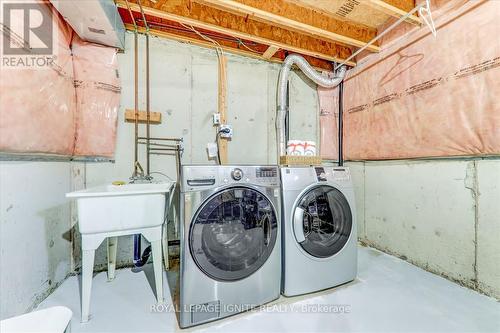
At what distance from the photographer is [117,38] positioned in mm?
1759

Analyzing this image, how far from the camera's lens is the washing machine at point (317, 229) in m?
1.46

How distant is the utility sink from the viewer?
3.83ft

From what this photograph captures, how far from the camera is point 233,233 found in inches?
52.2

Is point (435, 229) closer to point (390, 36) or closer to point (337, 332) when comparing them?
point (337, 332)

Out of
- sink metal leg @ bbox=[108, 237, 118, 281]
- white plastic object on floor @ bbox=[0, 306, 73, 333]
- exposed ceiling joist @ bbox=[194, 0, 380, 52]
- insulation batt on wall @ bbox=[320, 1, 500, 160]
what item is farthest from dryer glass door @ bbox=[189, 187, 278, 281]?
insulation batt on wall @ bbox=[320, 1, 500, 160]

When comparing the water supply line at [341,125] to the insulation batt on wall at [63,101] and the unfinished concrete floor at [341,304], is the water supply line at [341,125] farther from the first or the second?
the insulation batt on wall at [63,101]

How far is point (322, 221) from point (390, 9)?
5.87 ft

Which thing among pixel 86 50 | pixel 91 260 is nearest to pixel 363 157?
pixel 91 260

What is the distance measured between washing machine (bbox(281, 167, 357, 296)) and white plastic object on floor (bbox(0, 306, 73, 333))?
120 cm

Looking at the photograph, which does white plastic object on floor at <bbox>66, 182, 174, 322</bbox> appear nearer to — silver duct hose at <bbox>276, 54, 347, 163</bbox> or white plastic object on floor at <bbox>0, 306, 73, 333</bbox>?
white plastic object on floor at <bbox>0, 306, 73, 333</bbox>

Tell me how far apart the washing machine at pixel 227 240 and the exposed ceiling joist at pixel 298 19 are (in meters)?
1.28

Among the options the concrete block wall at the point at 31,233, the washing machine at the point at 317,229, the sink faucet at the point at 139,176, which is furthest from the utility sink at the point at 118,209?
the washing machine at the point at 317,229

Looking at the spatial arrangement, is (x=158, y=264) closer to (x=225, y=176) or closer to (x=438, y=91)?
(x=225, y=176)

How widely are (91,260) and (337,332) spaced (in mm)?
1488
